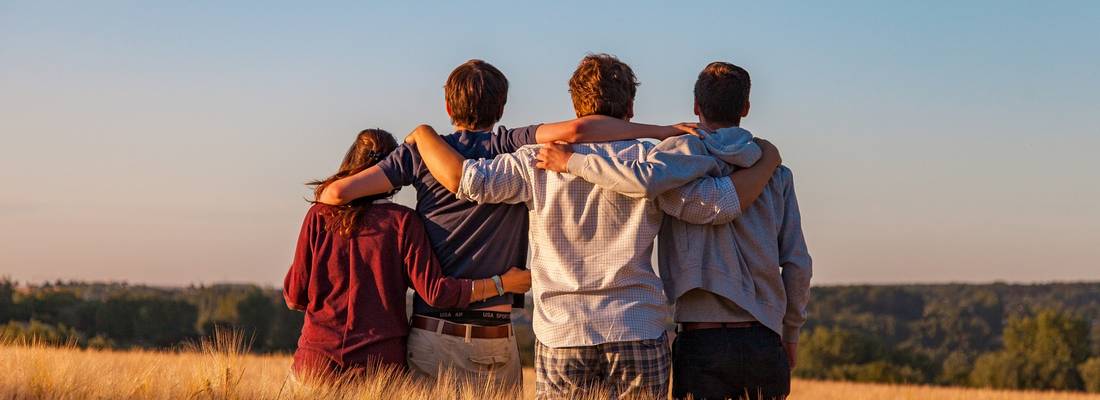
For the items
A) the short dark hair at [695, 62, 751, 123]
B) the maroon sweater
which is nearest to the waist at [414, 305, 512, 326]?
the maroon sweater

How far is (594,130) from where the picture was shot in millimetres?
6047

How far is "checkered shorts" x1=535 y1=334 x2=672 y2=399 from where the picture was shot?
5965mm

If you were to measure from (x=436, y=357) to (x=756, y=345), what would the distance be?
1665 mm

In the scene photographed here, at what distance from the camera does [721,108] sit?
20.5 feet

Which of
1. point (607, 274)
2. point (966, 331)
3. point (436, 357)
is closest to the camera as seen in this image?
point (607, 274)

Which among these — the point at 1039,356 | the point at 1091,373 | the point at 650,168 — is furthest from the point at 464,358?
the point at 1039,356

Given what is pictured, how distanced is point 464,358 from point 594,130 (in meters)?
1.38

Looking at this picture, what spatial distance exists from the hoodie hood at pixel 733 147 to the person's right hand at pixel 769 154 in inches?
2.7

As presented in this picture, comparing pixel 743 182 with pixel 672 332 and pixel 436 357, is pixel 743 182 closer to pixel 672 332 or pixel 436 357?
pixel 672 332

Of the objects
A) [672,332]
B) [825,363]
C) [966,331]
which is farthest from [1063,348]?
[672,332]

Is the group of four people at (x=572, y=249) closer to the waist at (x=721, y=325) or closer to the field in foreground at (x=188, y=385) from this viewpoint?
the waist at (x=721, y=325)

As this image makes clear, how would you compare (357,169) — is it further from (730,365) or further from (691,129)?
(730,365)

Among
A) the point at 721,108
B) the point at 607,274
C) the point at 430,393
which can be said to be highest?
the point at 721,108

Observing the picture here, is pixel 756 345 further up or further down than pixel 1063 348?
further up
